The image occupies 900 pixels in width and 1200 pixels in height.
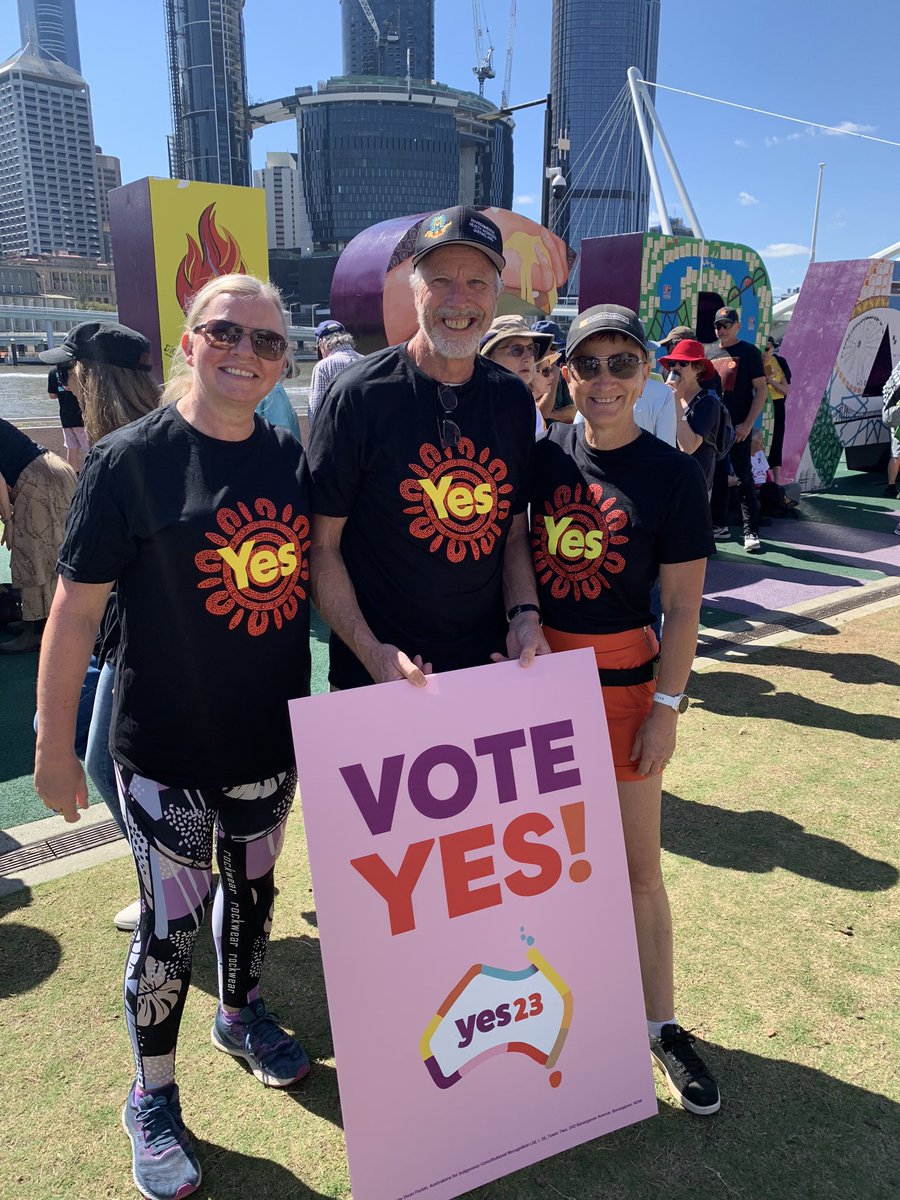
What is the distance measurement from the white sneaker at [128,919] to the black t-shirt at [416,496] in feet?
4.32

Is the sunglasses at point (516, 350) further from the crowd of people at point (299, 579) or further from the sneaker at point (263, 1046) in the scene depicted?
the sneaker at point (263, 1046)

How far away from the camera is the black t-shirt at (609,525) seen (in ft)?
6.66

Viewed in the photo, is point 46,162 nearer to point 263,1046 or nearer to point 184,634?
point 184,634

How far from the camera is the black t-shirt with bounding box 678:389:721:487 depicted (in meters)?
5.62

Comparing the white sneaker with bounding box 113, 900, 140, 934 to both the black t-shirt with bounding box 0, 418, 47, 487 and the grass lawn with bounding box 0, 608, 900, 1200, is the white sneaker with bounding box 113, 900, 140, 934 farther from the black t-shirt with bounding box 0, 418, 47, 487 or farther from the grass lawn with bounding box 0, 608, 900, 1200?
the black t-shirt with bounding box 0, 418, 47, 487

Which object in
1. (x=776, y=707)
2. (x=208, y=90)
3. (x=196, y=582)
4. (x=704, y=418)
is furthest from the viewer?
(x=208, y=90)

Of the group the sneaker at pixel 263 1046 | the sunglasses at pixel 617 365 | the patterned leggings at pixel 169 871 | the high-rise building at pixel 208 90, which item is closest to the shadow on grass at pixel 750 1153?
the sneaker at pixel 263 1046

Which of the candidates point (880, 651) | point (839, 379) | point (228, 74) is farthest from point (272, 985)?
point (228, 74)

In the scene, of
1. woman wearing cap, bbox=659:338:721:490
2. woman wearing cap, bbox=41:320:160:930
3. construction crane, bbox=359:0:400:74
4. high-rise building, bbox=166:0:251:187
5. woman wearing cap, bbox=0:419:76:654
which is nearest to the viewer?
woman wearing cap, bbox=41:320:160:930

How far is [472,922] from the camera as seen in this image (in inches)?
72.2

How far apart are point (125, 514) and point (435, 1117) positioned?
1.43 meters

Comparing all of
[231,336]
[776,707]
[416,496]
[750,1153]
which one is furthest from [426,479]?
[776,707]

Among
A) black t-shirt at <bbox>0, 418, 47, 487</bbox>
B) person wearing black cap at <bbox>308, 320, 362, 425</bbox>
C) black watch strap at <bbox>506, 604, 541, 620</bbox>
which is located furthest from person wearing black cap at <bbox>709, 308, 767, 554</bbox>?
black watch strap at <bbox>506, 604, 541, 620</bbox>

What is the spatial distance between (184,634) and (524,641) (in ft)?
2.59
